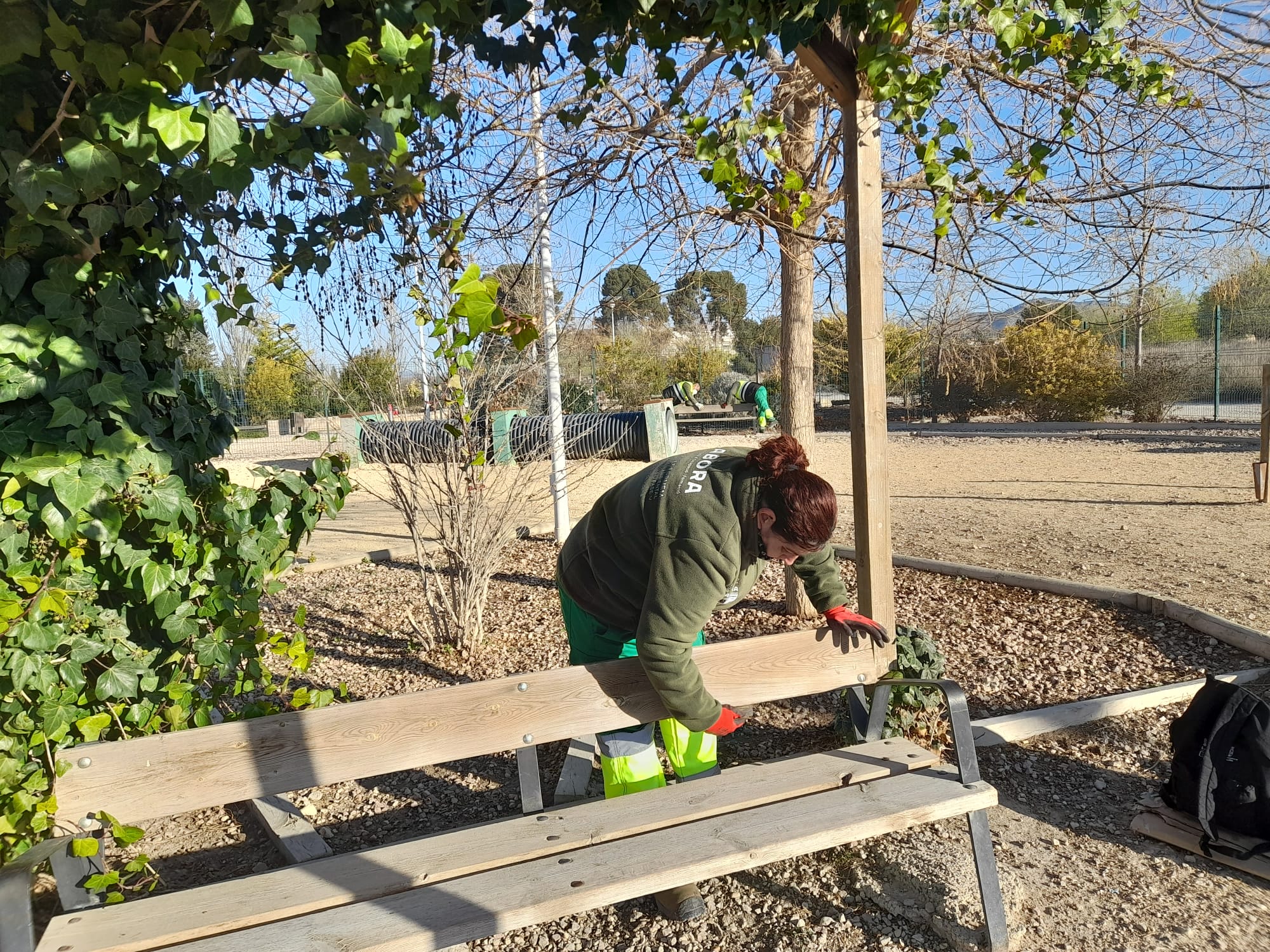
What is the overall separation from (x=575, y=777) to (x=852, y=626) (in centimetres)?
106

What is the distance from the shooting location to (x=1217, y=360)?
16250 mm

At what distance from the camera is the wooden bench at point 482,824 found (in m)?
1.74

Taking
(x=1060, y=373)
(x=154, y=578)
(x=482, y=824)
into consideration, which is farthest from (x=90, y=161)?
(x=1060, y=373)

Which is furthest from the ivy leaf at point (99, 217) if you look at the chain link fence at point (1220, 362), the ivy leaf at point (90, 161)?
the chain link fence at point (1220, 362)

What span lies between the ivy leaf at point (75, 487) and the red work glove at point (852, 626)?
203cm

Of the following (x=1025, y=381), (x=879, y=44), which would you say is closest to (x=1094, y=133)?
(x=879, y=44)

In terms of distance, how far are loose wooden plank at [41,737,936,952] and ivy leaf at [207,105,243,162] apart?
1550 millimetres

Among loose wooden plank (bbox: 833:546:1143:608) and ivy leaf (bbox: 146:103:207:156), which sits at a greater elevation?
ivy leaf (bbox: 146:103:207:156)

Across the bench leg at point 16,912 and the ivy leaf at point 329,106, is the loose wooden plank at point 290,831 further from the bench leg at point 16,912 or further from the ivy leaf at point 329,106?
the ivy leaf at point 329,106

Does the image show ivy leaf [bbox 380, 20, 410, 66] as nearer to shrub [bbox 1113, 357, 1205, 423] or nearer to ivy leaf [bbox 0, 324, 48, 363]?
ivy leaf [bbox 0, 324, 48, 363]

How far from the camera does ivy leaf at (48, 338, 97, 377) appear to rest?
1896 millimetres

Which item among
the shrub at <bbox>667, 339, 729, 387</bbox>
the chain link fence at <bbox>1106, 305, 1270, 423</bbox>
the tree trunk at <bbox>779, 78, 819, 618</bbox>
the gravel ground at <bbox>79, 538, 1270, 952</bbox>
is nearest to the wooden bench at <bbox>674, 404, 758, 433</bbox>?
the shrub at <bbox>667, 339, 729, 387</bbox>

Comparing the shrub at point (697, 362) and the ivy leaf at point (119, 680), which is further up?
the shrub at point (697, 362)

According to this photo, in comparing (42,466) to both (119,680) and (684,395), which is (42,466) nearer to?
(119,680)
